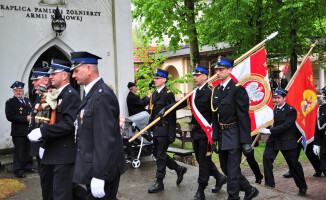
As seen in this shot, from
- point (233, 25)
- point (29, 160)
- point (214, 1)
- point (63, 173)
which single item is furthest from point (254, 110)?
point (214, 1)

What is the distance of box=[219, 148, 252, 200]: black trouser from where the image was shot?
16.7ft

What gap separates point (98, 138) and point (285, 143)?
5.31m

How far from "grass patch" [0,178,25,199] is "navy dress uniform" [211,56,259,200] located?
13.3ft

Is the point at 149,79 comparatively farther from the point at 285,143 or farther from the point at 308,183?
the point at 285,143

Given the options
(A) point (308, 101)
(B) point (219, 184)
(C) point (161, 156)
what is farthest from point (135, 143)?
(A) point (308, 101)

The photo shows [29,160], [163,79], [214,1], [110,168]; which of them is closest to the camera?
[110,168]

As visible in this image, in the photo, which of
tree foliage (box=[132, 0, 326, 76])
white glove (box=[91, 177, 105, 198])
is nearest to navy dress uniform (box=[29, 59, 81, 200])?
white glove (box=[91, 177, 105, 198])

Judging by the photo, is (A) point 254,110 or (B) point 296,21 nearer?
(A) point 254,110

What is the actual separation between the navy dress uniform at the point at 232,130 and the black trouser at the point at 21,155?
16.0 feet

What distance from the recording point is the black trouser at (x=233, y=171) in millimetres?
5102

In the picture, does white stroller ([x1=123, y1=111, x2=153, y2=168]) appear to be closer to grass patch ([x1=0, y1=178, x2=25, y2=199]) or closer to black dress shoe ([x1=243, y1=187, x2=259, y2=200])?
grass patch ([x1=0, y1=178, x2=25, y2=199])

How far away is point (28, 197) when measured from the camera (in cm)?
645

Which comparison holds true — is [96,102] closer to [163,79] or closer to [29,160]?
[163,79]

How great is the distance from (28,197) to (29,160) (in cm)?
216
